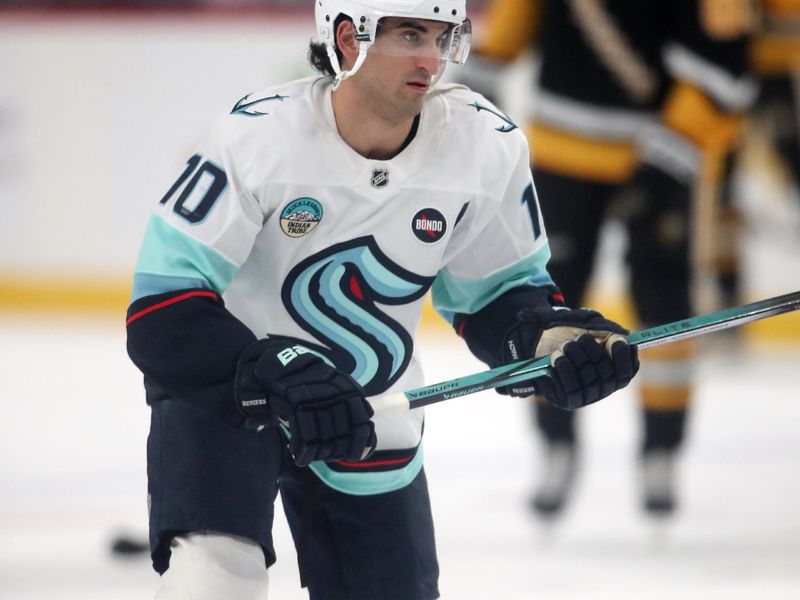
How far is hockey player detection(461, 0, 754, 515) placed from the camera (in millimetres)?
3379

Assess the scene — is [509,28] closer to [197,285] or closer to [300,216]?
[300,216]

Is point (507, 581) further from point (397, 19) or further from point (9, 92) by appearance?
point (9, 92)

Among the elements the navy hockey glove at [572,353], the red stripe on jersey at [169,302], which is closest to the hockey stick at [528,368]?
the navy hockey glove at [572,353]

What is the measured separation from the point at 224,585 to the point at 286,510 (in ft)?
0.97

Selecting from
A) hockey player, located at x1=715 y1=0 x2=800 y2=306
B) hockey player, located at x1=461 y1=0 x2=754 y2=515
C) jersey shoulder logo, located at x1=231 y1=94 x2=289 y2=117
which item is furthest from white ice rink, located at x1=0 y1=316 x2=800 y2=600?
jersey shoulder logo, located at x1=231 y1=94 x2=289 y2=117

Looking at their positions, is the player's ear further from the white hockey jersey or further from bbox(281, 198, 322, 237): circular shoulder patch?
bbox(281, 198, 322, 237): circular shoulder patch

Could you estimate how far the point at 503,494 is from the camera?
3.72 meters

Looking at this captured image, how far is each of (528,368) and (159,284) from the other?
1.52 ft

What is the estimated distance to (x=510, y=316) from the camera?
78.7 inches

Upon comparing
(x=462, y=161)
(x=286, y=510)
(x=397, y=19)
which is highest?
(x=397, y=19)

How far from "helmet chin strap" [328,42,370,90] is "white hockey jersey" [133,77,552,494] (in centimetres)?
5

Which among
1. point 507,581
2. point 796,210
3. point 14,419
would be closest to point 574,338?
point 507,581

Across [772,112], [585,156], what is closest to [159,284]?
[585,156]

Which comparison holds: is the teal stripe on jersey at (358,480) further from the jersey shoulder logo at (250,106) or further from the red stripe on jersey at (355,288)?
the jersey shoulder logo at (250,106)
